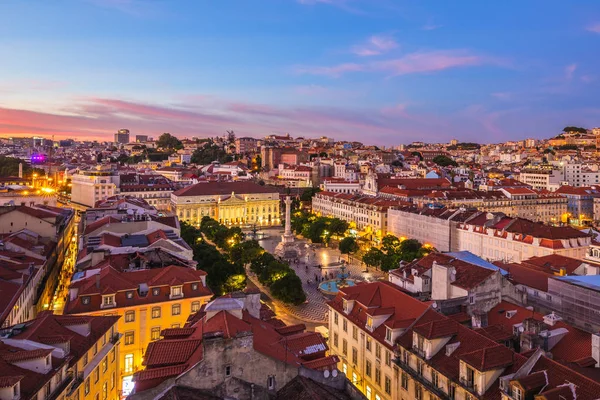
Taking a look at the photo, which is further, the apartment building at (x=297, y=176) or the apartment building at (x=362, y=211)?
the apartment building at (x=297, y=176)

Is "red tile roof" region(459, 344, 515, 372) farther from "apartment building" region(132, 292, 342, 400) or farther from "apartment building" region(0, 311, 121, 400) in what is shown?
"apartment building" region(0, 311, 121, 400)

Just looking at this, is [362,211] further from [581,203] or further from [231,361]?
[231,361]

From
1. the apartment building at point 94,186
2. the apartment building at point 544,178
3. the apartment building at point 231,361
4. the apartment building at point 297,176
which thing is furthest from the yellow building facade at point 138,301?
the apartment building at point 544,178

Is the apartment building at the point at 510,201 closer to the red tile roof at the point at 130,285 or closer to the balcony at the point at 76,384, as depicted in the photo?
the red tile roof at the point at 130,285

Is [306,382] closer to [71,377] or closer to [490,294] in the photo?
[71,377]

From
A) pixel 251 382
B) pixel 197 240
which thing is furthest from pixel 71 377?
pixel 197 240

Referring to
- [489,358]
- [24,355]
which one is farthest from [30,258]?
[489,358]

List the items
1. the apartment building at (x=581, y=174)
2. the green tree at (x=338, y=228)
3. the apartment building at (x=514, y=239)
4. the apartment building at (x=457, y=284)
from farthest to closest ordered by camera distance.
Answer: the apartment building at (x=581, y=174), the green tree at (x=338, y=228), the apartment building at (x=514, y=239), the apartment building at (x=457, y=284)
